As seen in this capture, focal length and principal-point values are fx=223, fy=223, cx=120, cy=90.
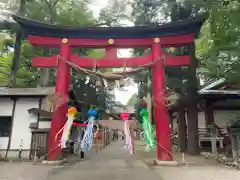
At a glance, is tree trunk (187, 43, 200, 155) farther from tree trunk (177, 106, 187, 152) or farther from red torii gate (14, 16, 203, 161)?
red torii gate (14, 16, 203, 161)

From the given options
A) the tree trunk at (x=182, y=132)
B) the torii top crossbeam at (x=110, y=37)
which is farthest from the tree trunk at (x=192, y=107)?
the torii top crossbeam at (x=110, y=37)

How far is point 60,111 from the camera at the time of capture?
10258 millimetres

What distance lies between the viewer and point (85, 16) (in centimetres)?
2350

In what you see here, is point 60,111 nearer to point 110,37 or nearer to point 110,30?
point 110,37

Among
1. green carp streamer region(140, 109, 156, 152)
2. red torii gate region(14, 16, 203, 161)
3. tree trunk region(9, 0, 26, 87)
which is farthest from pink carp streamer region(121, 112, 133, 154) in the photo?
tree trunk region(9, 0, 26, 87)

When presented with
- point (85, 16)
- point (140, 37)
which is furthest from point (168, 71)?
point (85, 16)

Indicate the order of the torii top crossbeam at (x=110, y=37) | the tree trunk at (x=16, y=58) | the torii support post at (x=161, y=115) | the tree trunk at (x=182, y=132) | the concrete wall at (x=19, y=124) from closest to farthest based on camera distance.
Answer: the torii support post at (x=161, y=115)
the torii top crossbeam at (x=110, y=37)
the concrete wall at (x=19, y=124)
the tree trunk at (x=182, y=132)
the tree trunk at (x=16, y=58)

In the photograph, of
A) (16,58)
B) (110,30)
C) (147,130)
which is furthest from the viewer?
(16,58)

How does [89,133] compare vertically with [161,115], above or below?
below

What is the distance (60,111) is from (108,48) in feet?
12.8

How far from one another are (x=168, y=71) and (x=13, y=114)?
10.3m

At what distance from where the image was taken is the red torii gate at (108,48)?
10.3m

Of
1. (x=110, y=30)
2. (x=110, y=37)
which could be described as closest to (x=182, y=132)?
(x=110, y=37)

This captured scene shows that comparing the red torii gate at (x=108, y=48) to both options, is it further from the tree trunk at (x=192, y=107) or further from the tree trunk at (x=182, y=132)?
the tree trunk at (x=182, y=132)
